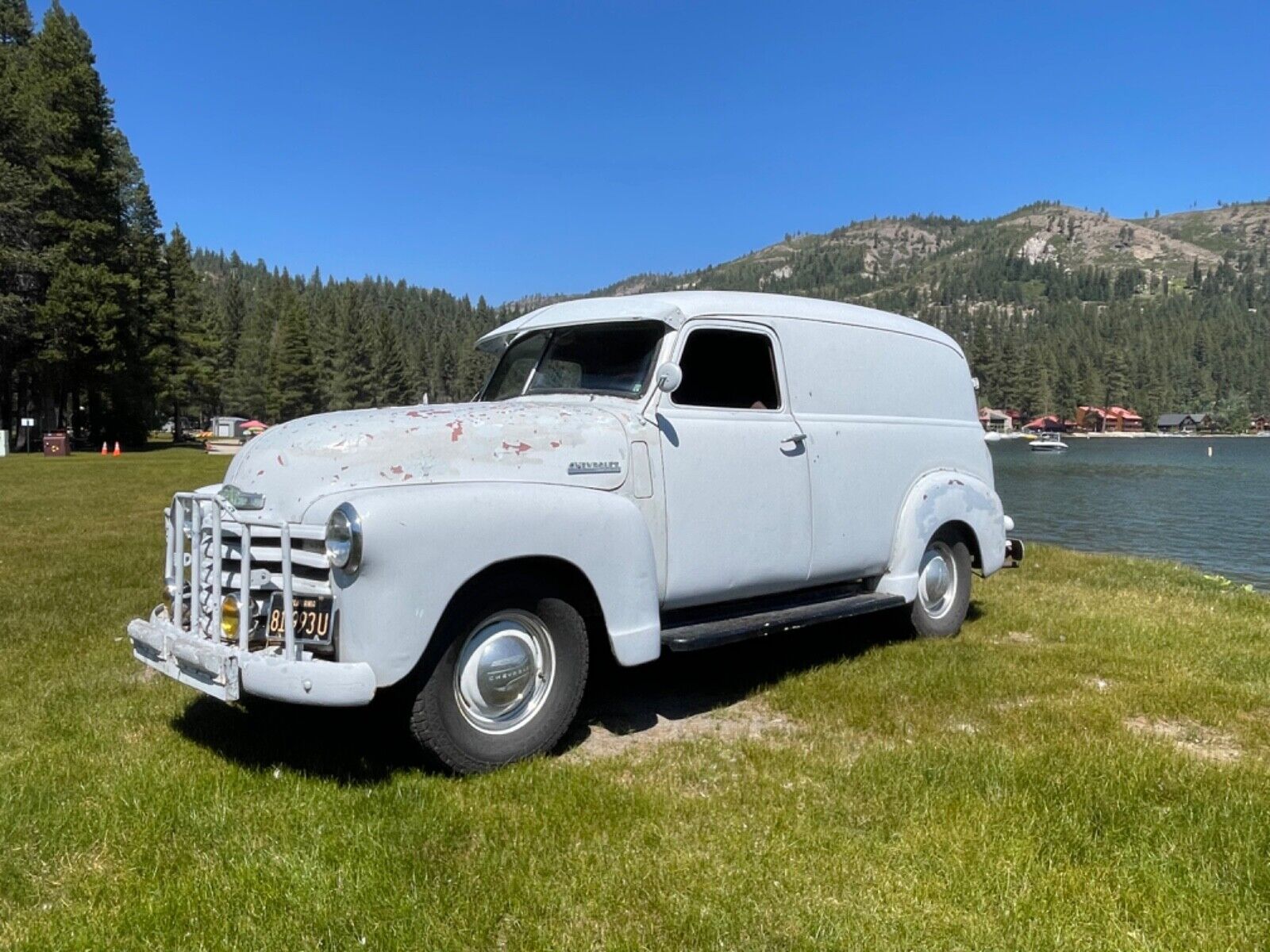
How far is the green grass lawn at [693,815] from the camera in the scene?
304 cm

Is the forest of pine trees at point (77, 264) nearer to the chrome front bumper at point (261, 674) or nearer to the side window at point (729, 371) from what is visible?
the side window at point (729, 371)

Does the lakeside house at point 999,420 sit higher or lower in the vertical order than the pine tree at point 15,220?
lower

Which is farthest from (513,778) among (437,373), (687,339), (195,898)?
(437,373)

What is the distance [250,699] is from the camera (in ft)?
17.9

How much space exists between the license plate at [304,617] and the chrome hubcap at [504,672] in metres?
0.63

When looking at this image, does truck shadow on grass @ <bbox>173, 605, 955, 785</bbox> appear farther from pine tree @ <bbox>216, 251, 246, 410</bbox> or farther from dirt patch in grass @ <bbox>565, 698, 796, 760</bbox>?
pine tree @ <bbox>216, 251, 246, 410</bbox>

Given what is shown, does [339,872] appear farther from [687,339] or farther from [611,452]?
[687,339]

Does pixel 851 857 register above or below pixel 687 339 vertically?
below

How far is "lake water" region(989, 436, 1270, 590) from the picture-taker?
1927cm

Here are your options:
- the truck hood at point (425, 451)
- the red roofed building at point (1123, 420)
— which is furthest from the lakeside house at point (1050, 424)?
the truck hood at point (425, 451)

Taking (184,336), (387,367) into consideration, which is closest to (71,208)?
(184,336)

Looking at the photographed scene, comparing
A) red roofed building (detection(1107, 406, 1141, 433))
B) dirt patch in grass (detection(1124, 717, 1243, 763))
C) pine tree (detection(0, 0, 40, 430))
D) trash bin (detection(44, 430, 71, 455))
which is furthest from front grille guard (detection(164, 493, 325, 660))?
red roofed building (detection(1107, 406, 1141, 433))

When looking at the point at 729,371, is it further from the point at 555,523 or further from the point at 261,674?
the point at 261,674

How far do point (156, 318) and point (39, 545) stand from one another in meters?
47.4
